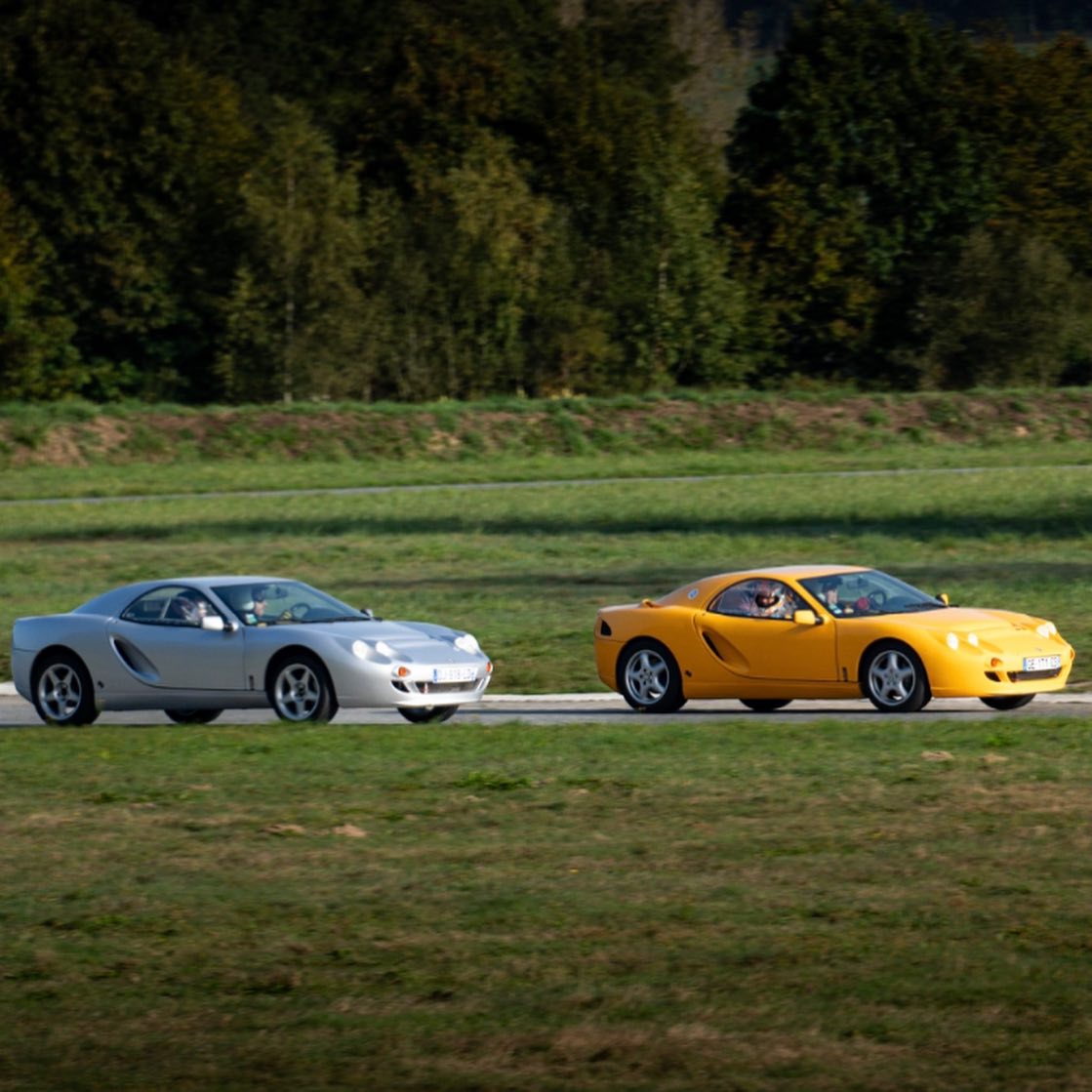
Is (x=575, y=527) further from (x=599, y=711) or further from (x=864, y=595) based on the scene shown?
(x=864, y=595)

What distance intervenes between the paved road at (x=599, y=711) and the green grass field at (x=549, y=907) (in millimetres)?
1190

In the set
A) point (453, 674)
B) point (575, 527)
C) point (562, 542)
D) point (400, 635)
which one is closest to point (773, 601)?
point (453, 674)

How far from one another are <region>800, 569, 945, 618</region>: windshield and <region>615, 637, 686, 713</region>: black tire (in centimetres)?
134

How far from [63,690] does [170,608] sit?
1.10 metres

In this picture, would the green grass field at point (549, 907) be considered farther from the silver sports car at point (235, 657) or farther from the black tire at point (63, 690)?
the black tire at point (63, 690)

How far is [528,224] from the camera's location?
229 ft

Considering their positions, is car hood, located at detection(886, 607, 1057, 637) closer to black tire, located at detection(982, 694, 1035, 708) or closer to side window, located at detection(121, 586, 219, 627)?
black tire, located at detection(982, 694, 1035, 708)

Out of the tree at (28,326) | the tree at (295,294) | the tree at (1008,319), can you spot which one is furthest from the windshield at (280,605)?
the tree at (1008,319)

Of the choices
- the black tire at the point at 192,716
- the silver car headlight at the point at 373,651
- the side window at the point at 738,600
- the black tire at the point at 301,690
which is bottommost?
the black tire at the point at 192,716

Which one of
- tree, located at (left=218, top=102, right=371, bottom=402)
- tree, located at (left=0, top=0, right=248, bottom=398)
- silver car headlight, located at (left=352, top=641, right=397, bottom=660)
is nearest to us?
silver car headlight, located at (left=352, top=641, right=397, bottom=660)

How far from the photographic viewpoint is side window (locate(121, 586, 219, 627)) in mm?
17734

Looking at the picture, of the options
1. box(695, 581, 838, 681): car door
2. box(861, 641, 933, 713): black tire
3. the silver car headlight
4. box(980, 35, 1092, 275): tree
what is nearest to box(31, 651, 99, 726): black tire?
the silver car headlight

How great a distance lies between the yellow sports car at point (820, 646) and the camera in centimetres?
1719

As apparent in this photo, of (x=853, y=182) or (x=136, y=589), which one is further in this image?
(x=853, y=182)
